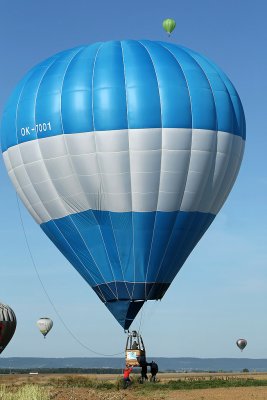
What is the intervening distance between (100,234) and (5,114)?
354 inches

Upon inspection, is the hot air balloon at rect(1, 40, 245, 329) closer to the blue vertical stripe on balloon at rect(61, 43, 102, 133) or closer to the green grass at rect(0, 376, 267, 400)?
the blue vertical stripe on balloon at rect(61, 43, 102, 133)

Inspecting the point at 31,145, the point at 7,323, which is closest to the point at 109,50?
the point at 31,145

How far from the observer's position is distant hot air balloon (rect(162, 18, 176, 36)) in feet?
142

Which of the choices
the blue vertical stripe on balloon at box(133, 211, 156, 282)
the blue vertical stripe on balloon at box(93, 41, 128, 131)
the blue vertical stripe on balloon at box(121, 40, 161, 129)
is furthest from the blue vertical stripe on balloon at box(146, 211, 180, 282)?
the blue vertical stripe on balloon at box(93, 41, 128, 131)

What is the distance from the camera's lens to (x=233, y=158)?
39.8 meters

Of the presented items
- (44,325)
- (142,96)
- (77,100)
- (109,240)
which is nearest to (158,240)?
(109,240)

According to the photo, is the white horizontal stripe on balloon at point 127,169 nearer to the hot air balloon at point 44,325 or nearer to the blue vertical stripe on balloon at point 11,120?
the blue vertical stripe on balloon at point 11,120

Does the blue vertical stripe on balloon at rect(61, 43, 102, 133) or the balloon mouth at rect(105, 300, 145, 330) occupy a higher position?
the blue vertical stripe on balloon at rect(61, 43, 102, 133)

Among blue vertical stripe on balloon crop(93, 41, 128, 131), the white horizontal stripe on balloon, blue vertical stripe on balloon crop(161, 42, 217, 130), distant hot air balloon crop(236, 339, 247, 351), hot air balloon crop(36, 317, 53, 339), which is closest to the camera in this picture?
blue vertical stripe on balloon crop(93, 41, 128, 131)

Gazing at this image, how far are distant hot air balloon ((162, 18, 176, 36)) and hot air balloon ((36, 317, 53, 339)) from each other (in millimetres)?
42883

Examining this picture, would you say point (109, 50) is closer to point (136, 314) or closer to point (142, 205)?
point (142, 205)

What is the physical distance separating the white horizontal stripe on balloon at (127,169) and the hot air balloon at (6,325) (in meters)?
26.0

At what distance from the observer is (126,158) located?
120 feet

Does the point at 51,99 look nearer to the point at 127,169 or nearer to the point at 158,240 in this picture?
the point at 127,169
